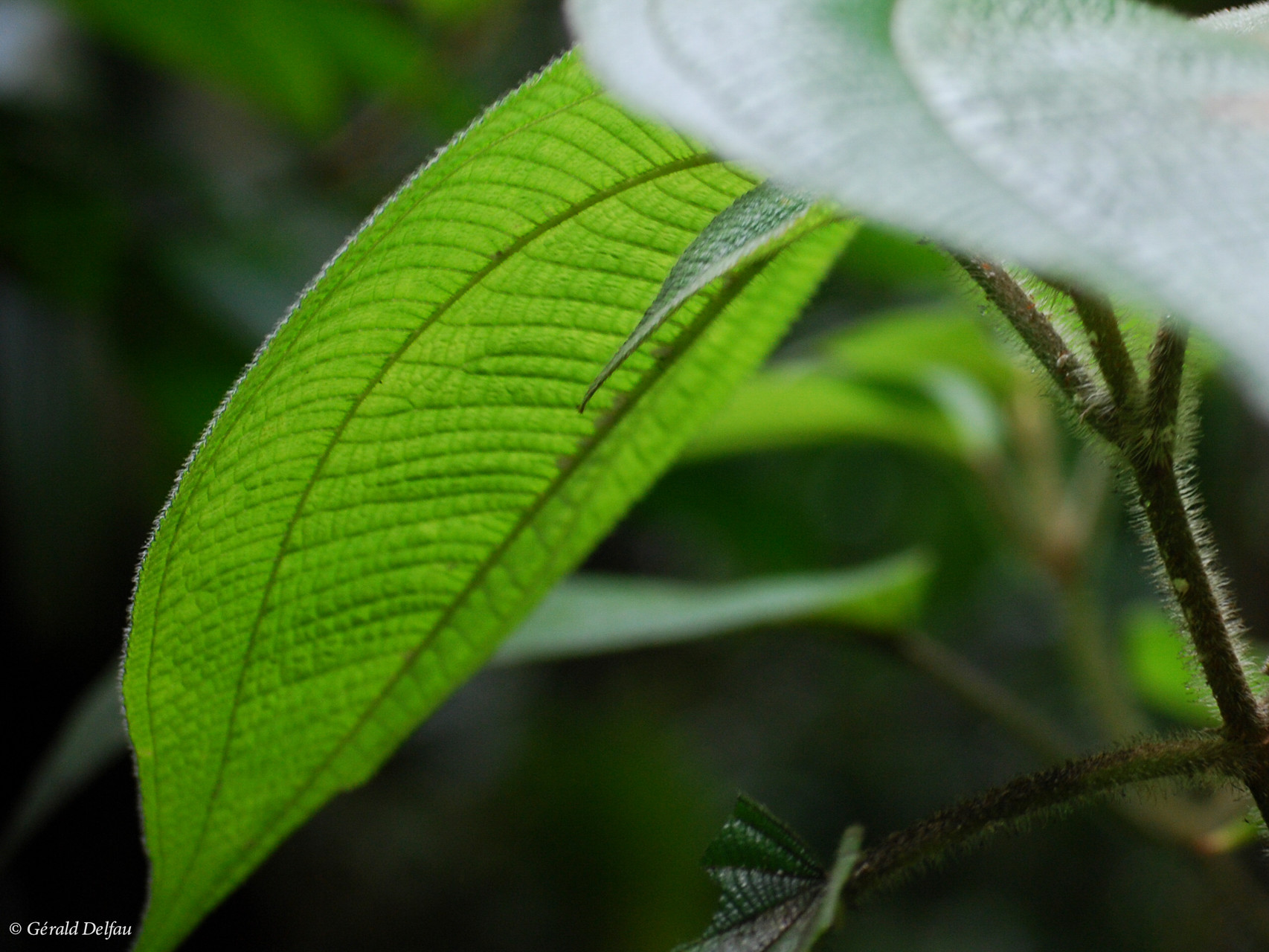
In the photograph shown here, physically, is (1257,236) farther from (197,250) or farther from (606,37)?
(197,250)

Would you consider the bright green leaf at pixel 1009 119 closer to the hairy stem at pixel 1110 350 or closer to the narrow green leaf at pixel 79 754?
the hairy stem at pixel 1110 350

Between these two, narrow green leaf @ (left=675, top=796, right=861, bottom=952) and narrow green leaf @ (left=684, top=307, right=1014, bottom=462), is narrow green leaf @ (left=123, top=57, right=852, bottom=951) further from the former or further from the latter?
narrow green leaf @ (left=684, top=307, right=1014, bottom=462)

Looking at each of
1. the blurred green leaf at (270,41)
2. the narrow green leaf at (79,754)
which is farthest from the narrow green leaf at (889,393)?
the blurred green leaf at (270,41)

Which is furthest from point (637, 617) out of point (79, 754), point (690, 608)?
point (79, 754)

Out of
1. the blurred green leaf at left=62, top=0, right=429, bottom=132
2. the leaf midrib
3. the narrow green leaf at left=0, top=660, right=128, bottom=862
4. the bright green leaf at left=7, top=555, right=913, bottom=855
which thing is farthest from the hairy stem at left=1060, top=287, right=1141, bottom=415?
the blurred green leaf at left=62, top=0, right=429, bottom=132

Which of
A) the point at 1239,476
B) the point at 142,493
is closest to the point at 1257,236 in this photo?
the point at 1239,476

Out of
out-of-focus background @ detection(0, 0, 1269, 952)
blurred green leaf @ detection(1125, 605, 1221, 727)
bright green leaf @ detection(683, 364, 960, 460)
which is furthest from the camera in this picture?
out-of-focus background @ detection(0, 0, 1269, 952)

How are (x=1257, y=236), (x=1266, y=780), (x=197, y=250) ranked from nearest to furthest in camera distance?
1. (x=1257, y=236)
2. (x=1266, y=780)
3. (x=197, y=250)
